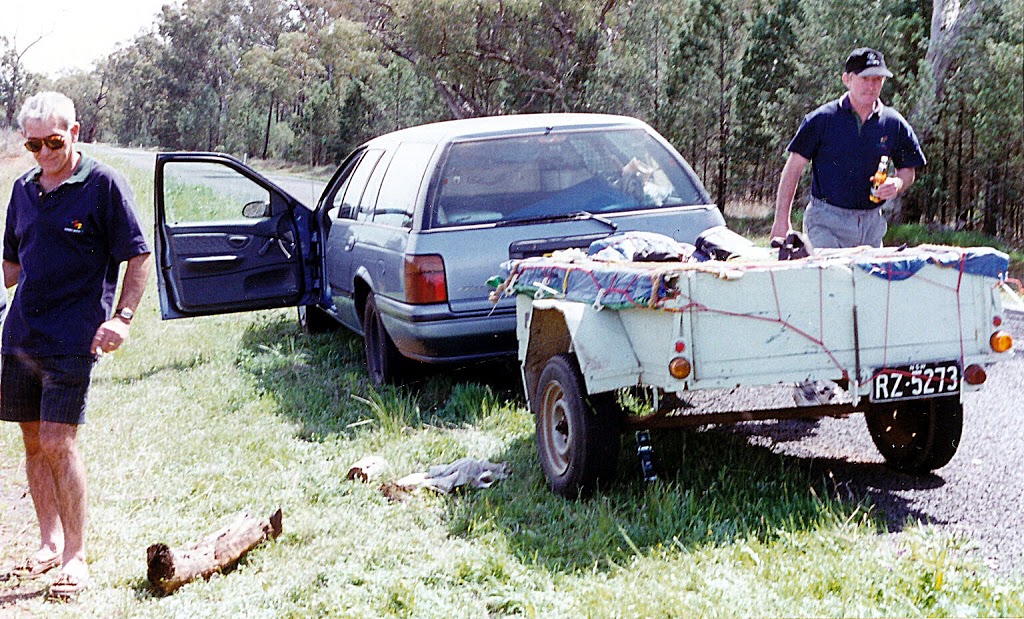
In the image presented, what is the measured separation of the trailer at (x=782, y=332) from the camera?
4.62 m

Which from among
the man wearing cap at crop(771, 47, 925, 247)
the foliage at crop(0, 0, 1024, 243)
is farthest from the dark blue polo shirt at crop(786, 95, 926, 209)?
the foliage at crop(0, 0, 1024, 243)

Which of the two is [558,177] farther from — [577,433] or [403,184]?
[577,433]

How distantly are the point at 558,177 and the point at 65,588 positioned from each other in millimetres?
3991

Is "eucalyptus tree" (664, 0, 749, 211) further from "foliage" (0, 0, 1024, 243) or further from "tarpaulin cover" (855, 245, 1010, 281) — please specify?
"tarpaulin cover" (855, 245, 1010, 281)

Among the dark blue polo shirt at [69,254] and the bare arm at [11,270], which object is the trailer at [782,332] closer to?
the dark blue polo shirt at [69,254]

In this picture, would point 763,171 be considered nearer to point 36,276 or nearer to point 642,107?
point 642,107

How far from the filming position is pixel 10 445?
754 centimetres

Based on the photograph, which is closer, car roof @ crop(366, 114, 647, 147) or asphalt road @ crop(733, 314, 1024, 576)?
asphalt road @ crop(733, 314, 1024, 576)

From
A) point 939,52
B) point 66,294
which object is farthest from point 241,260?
point 939,52

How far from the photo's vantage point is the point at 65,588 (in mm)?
4594

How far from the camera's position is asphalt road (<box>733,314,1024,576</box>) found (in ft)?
15.3

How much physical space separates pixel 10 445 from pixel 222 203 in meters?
21.6

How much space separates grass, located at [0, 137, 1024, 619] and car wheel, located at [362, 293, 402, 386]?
182mm

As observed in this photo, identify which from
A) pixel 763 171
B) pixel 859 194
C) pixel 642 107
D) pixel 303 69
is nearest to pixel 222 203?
pixel 642 107
